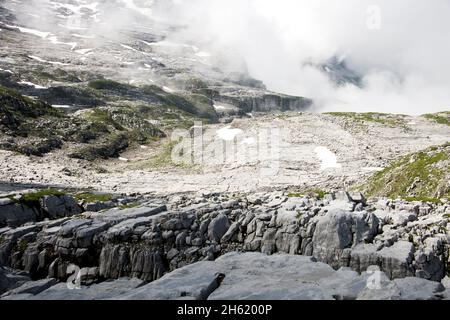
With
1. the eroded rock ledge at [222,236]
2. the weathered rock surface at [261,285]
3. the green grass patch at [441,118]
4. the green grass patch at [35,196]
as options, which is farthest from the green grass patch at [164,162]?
the green grass patch at [441,118]

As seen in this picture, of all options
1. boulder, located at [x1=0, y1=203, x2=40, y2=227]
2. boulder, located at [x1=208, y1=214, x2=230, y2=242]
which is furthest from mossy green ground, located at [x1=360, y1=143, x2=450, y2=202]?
boulder, located at [x1=0, y1=203, x2=40, y2=227]

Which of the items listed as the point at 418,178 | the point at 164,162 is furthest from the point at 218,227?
the point at 164,162

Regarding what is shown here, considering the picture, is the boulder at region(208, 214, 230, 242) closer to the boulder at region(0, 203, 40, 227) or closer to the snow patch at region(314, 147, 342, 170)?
the boulder at region(0, 203, 40, 227)

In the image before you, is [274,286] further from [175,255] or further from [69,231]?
[69,231]

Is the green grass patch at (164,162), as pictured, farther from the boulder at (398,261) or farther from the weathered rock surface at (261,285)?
the boulder at (398,261)

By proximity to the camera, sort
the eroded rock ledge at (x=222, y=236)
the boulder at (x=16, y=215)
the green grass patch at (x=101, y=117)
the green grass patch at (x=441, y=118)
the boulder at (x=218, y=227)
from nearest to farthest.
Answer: the eroded rock ledge at (x=222, y=236) < the boulder at (x=218, y=227) < the boulder at (x=16, y=215) < the green grass patch at (x=441, y=118) < the green grass patch at (x=101, y=117)

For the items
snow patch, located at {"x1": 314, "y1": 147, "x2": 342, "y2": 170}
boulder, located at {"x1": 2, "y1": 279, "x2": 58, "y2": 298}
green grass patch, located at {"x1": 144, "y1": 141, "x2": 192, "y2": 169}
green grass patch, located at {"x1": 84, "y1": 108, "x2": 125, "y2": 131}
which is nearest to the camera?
boulder, located at {"x1": 2, "y1": 279, "x2": 58, "y2": 298}

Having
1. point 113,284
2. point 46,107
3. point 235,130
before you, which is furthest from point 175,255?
point 46,107

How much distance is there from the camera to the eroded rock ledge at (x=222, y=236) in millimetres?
24281

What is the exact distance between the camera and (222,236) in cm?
2822

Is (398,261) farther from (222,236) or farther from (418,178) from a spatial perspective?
(418,178)

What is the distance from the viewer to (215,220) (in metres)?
29.0

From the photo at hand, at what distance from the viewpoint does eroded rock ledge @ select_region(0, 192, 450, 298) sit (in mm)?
24281
